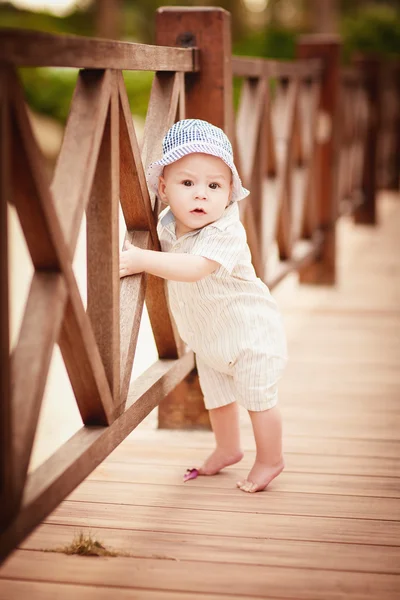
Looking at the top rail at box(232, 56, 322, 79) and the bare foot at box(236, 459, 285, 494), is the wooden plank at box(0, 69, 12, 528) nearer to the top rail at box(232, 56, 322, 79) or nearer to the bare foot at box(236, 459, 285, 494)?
the bare foot at box(236, 459, 285, 494)

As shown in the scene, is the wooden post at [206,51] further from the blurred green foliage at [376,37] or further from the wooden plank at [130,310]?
the blurred green foliage at [376,37]

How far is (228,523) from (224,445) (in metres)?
0.38

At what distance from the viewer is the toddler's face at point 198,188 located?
2369 mm

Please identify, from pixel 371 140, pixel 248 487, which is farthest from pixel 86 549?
pixel 371 140

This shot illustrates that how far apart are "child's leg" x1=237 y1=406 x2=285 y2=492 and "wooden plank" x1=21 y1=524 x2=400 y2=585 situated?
1.06 ft

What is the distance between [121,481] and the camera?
8.86 feet

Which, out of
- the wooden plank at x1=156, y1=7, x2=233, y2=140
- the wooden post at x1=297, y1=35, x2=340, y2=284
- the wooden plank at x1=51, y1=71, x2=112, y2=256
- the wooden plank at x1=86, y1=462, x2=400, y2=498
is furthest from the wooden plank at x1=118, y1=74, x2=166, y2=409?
the wooden post at x1=297, y1=35, x2=340, y2=284

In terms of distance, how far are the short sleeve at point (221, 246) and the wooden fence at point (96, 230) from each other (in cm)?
17

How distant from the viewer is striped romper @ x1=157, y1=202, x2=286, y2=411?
2.47 meters

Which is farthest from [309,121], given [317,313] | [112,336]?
[112,336]

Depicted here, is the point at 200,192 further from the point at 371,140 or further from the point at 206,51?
the point at 371,140

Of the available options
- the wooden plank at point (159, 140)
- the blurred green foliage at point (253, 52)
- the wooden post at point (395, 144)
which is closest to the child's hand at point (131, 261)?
the wooden plank at point (159, 140)

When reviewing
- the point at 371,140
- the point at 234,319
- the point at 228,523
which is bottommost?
the point at 228,523

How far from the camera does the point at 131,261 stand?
7.67 feet
